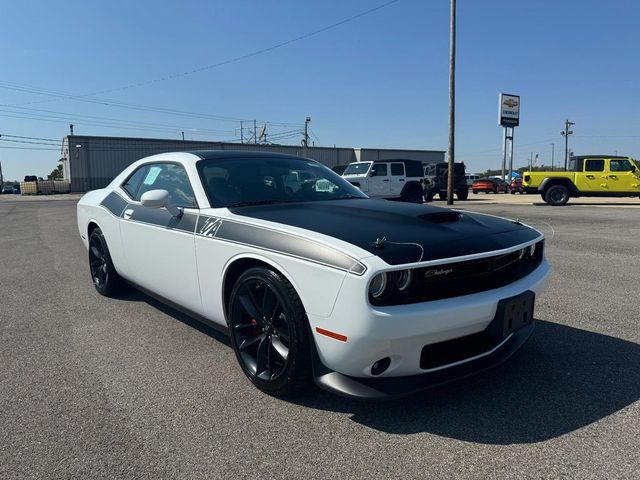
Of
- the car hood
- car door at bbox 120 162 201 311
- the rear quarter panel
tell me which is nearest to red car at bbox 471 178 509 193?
the rear quarter panel

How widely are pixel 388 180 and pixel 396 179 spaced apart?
1.20ft

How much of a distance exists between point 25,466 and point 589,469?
245 centimetres

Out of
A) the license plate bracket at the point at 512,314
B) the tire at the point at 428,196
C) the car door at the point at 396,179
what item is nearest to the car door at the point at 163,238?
the license plate bracket at the point at 512,314

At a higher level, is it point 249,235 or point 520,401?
point 249,235

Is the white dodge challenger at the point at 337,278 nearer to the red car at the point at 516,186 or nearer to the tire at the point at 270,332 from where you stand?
the tire at the point at 270,332

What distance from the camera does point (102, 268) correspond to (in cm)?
512

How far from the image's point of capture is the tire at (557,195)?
66.0 feet

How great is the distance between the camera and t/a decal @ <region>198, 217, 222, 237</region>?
10.4 ft

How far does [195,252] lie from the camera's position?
3.31m

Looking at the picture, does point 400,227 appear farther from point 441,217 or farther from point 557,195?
point 557,195

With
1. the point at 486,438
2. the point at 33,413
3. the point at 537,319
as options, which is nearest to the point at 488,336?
the point at 486,438

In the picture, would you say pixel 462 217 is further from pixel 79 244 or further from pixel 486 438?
pixel 79 244

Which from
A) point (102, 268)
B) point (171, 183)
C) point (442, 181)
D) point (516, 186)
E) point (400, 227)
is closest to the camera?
point (400, 227)

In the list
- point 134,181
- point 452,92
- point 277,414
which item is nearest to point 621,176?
point 452,92
